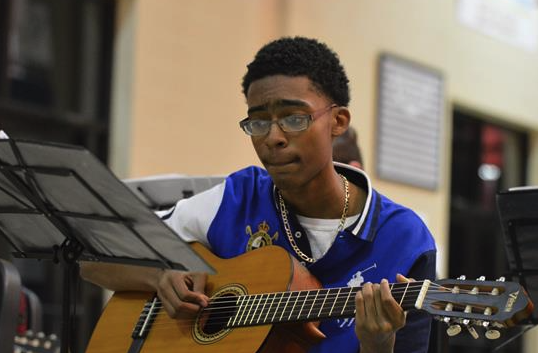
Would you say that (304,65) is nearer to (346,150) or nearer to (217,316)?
(217,316)

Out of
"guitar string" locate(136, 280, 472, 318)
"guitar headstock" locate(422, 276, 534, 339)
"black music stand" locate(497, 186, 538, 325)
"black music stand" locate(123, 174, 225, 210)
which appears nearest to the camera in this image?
"guitar headstock" locate(422, 276, 534, 339)

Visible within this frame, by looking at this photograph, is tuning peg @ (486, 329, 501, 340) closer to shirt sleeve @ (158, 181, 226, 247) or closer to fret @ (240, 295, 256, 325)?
fret @ (240, 295, 256, 325)

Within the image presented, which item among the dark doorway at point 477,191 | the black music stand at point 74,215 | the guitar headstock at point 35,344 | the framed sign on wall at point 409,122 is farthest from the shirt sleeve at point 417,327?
the dark doorway at point 477,191

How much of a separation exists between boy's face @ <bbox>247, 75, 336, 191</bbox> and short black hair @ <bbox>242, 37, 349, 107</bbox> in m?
0.02

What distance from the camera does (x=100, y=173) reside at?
251 cm

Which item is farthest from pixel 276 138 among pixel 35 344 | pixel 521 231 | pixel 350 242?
pixel 35 344

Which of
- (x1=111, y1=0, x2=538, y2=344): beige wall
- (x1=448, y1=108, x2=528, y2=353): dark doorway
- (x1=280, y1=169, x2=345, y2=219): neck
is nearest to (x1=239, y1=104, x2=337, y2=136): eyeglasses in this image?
(x1=280, y1=169, x2=345, y2=219): neck

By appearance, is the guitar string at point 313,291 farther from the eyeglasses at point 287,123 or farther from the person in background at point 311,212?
the eyeglasses at point 287,123

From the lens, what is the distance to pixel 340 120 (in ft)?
9.99

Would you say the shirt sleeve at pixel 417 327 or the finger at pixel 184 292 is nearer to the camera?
the shirt sleeve at pixel 417 327

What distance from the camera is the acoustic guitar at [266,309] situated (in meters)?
2.51

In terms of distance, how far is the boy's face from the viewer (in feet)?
9.54

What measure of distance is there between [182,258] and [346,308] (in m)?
0.41

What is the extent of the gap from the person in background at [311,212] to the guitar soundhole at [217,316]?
1.1 inches
